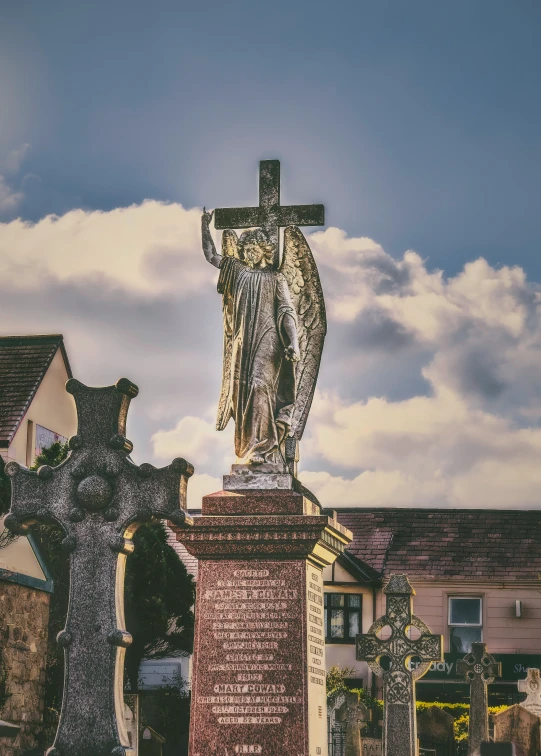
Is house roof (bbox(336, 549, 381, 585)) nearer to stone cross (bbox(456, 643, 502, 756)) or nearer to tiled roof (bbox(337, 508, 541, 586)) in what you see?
tiled roof (bbox(337, 508, 541, 586))

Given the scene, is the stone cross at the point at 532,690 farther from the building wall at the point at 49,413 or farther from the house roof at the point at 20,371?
the house roof at the point at 20,371

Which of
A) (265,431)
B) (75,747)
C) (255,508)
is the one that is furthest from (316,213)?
(75,747)

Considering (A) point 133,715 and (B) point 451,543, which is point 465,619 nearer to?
(B) point 451,543

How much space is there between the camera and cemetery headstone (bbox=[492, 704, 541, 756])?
64.3 feet

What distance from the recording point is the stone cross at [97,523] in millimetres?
8992

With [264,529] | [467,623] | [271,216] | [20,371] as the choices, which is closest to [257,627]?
[264,529]

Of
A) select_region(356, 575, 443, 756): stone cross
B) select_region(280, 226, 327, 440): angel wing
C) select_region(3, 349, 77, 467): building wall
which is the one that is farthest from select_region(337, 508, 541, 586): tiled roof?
select_region(280, 226, 327, 440): angel wing

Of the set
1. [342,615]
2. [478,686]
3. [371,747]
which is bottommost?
[371,747]

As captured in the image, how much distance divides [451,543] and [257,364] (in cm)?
2394

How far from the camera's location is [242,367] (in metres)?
11.8

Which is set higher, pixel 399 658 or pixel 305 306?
pixel 305 306

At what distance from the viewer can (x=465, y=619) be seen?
111ft

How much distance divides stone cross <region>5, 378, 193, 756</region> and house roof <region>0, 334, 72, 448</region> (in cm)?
1570

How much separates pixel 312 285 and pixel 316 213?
71 centimetres
